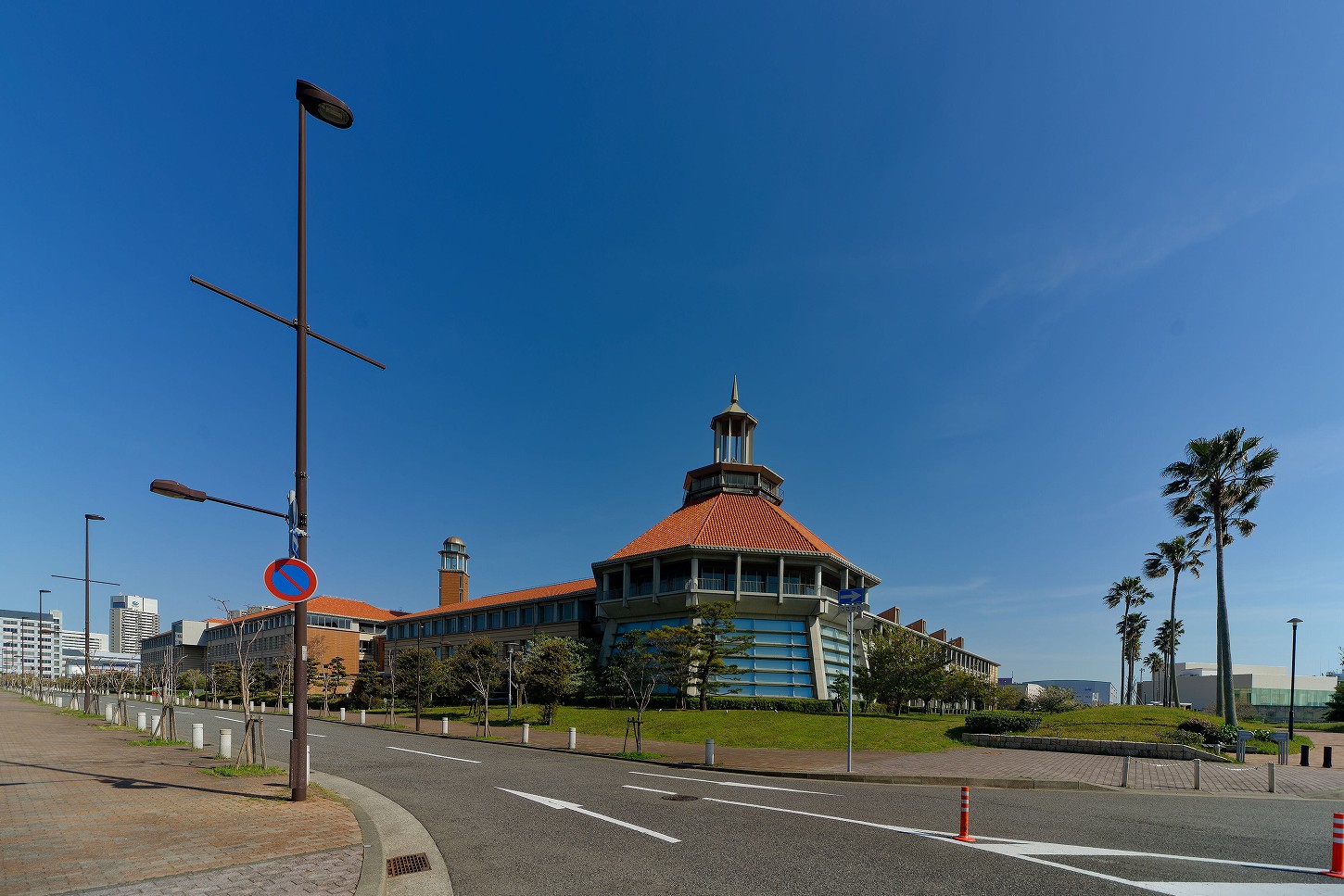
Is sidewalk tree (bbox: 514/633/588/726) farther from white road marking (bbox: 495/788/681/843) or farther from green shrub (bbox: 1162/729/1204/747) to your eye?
green shrub (bbox: 1162/729/1204/747)

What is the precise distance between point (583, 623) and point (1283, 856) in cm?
5490

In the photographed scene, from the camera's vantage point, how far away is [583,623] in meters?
61.7

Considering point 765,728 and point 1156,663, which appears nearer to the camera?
point 765,728

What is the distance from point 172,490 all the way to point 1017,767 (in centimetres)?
2370

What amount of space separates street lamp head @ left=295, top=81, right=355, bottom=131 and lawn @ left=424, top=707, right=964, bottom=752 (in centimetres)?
2540

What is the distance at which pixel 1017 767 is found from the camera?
71.2 feet

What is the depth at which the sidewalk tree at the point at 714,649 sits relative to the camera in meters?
43.2

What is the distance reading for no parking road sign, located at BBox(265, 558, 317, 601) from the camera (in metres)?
11.3

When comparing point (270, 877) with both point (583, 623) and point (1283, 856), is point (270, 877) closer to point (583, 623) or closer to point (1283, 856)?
point (1283, 856)

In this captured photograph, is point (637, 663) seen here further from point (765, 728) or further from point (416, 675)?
point (416, 675)

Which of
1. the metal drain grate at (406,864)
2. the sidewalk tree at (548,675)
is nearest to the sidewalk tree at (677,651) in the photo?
the sidewalk tree at (548,675)

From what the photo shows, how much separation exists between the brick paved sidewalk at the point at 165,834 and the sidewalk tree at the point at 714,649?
2980 centimetres

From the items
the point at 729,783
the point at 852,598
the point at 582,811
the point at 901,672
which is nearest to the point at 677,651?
the point at 901,672

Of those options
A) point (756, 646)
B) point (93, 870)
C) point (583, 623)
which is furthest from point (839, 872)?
point (583, 623)
